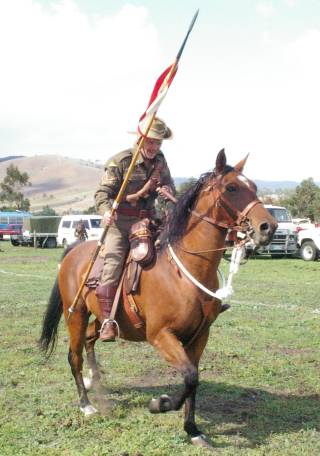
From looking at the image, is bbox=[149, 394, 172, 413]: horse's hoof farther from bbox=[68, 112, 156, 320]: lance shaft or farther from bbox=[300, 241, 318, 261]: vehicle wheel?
bbox=[300, 241, 318, 261]: vehicle wheel

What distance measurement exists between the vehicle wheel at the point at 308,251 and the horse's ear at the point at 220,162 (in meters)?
21.2

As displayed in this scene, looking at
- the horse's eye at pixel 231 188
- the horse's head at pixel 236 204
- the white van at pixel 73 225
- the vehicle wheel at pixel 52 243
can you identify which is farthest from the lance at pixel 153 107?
the vehicle wheel at pixel 52 243

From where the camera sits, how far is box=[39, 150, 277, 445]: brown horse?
4977 mm

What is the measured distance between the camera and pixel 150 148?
19.0ft

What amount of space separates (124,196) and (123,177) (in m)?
0.19

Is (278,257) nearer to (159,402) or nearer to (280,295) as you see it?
(280,295)

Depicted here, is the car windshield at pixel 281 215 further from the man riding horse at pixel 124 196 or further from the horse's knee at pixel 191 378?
the horse's knee at pixel 191 378

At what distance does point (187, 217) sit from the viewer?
5395 mm

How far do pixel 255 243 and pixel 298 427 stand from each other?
2030 millimetres

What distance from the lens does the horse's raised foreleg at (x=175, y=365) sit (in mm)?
4961

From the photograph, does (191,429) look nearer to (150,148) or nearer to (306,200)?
(150,148)

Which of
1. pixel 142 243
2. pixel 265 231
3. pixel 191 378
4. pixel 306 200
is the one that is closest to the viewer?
pixel 265 231

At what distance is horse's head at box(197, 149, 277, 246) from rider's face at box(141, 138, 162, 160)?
0.78 m

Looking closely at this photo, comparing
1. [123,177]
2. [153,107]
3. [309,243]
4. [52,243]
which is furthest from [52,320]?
[52,243]
